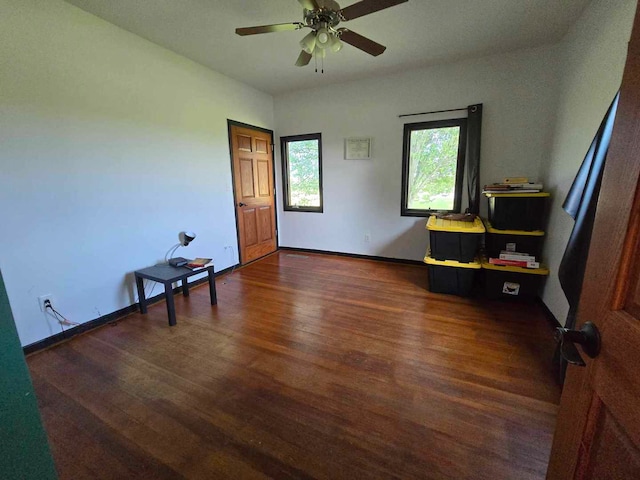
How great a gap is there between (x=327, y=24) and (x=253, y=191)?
8.56 ft

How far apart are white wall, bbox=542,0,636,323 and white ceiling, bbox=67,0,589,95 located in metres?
0.26

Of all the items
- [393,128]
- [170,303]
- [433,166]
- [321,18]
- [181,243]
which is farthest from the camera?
[393,128]

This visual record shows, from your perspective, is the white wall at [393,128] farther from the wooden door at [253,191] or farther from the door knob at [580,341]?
the door knob at [580,341]

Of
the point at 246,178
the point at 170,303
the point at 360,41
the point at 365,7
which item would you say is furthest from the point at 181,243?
the point at 365,7

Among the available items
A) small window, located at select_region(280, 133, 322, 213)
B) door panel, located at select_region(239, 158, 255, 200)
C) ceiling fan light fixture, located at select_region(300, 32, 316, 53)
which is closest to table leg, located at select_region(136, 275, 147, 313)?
door panel, located at select_region(239, 158, 255, 200)

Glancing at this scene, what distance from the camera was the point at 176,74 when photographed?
9.42 feet

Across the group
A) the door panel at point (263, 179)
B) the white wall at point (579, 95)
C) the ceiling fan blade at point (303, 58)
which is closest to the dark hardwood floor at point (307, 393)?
the white wall at point (579, 95)

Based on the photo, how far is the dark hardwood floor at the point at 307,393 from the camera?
4.00 feet

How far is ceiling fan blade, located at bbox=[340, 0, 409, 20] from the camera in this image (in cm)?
162

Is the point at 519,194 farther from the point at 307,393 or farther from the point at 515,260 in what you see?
the point at 307,393

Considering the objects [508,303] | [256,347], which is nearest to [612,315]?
[256,347]

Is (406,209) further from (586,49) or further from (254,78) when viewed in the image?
(254,78)

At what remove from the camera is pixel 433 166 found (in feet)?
11.6

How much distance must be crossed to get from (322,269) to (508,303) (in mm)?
2178
